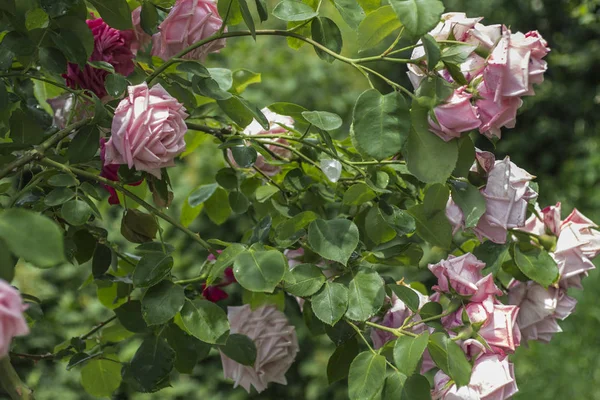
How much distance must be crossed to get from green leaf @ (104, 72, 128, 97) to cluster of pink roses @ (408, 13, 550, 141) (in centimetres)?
33

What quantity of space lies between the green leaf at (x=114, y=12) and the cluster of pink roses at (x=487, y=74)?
338mm

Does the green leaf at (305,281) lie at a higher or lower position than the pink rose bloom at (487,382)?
higher

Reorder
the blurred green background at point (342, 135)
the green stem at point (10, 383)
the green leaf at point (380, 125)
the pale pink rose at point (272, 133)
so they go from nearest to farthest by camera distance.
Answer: the green stem at point (10, 383) < the green leaf at point (380, 125) < the pale pink rose at point (272, 133) < the blurred green background at point (342, 135)

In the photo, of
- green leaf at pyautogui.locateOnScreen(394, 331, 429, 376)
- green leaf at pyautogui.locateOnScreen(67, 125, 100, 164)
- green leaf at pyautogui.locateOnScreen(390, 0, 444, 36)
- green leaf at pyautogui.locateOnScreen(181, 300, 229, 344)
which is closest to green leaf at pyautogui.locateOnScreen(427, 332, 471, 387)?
green leaf at pyautogui.locateOnScreen(394, 331, 429, 376)

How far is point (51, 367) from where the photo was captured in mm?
2820

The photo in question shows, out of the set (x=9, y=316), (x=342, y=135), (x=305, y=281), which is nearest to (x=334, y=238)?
(x=305, y=281)

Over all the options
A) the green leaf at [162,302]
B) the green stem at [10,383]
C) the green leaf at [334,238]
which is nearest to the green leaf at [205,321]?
the green leaf at [162,302]

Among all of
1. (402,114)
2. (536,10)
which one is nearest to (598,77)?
(536,10)

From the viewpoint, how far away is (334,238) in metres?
0.93

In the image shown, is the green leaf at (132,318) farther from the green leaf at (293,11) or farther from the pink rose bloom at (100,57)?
the green leaf at (293,11)

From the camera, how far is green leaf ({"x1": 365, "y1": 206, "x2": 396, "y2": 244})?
1018 mm

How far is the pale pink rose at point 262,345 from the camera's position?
1197mm

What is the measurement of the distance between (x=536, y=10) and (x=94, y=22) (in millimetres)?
4058

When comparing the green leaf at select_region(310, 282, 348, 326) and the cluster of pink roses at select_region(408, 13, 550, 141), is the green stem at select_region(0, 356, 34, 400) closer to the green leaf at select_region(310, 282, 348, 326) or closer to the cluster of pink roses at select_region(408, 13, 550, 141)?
the green leaf at select_region(310, 282, 348, 326)
